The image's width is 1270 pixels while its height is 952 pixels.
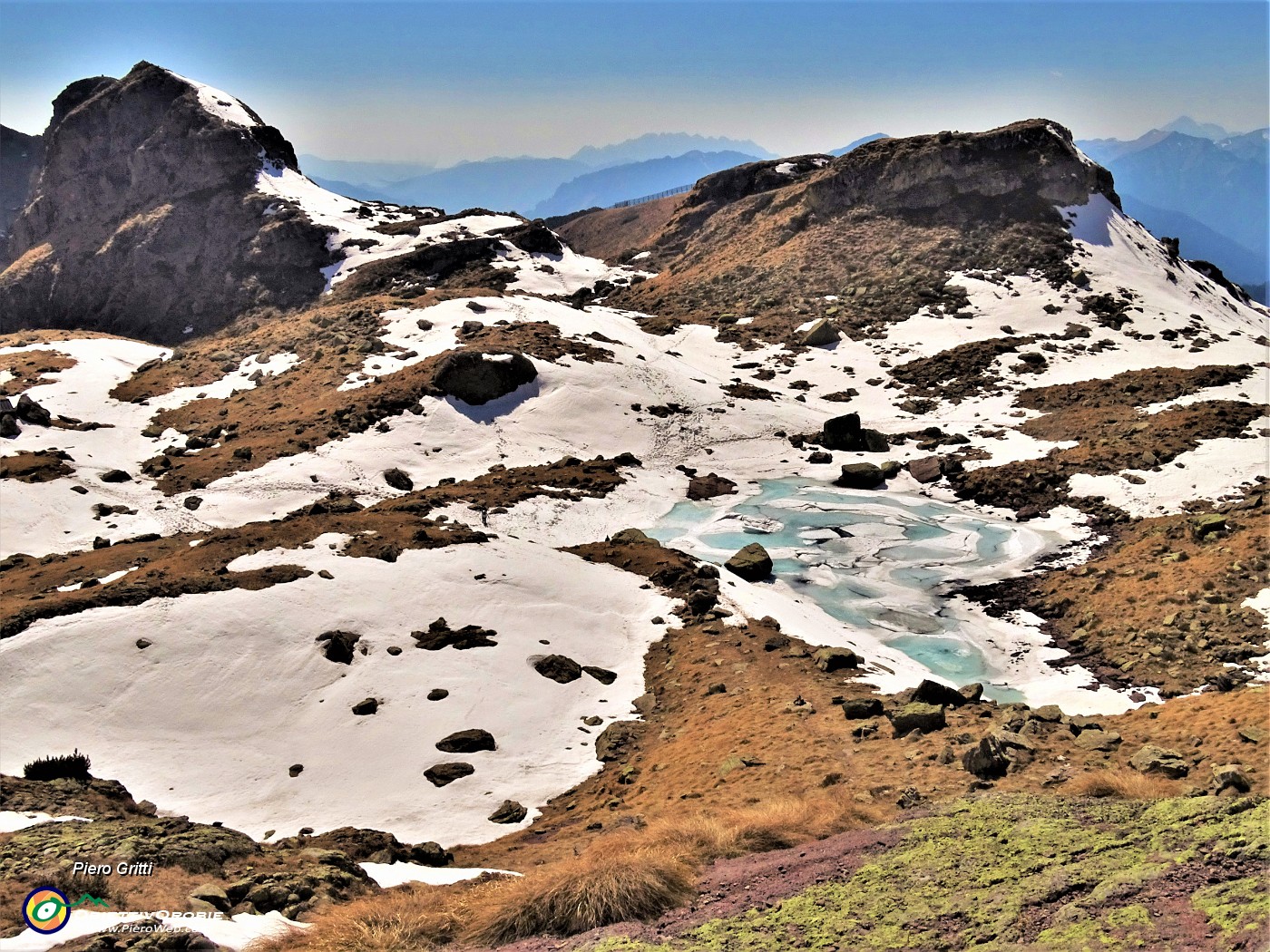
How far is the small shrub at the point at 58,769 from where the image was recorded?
1772cm

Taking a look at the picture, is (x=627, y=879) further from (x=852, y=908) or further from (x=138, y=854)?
(x=138, y=854)

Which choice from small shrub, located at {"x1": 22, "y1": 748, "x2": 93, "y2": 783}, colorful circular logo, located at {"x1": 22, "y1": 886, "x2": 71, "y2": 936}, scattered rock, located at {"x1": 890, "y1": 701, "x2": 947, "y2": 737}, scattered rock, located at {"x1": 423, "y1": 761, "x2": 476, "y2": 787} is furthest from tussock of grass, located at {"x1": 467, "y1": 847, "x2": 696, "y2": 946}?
small shrub, located at {"x1": 22, "y1": 748, "x2": 93, "y2": 783}

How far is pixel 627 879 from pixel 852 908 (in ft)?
9.00

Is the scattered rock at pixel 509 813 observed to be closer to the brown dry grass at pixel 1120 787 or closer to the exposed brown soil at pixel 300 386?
the brown dry grass at pixel 1120 787

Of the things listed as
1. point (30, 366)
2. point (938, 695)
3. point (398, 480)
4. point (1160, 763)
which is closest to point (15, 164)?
point (30, 366)

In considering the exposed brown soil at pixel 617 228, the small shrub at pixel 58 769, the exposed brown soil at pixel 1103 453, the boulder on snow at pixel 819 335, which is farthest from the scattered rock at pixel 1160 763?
the exposed brown soil at pixel 617 228

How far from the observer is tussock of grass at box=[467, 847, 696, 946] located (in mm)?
9578

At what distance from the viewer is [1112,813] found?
399 inches

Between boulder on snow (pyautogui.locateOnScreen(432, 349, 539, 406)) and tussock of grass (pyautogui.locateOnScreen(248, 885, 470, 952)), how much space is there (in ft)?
137

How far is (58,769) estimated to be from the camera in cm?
1802

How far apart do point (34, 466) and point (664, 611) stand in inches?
1349

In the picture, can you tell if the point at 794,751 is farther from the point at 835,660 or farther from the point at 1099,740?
the point at 1099,740

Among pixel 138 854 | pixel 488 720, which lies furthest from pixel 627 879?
pixel 488 720

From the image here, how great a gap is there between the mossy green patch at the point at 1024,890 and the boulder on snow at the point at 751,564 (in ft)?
75.9
